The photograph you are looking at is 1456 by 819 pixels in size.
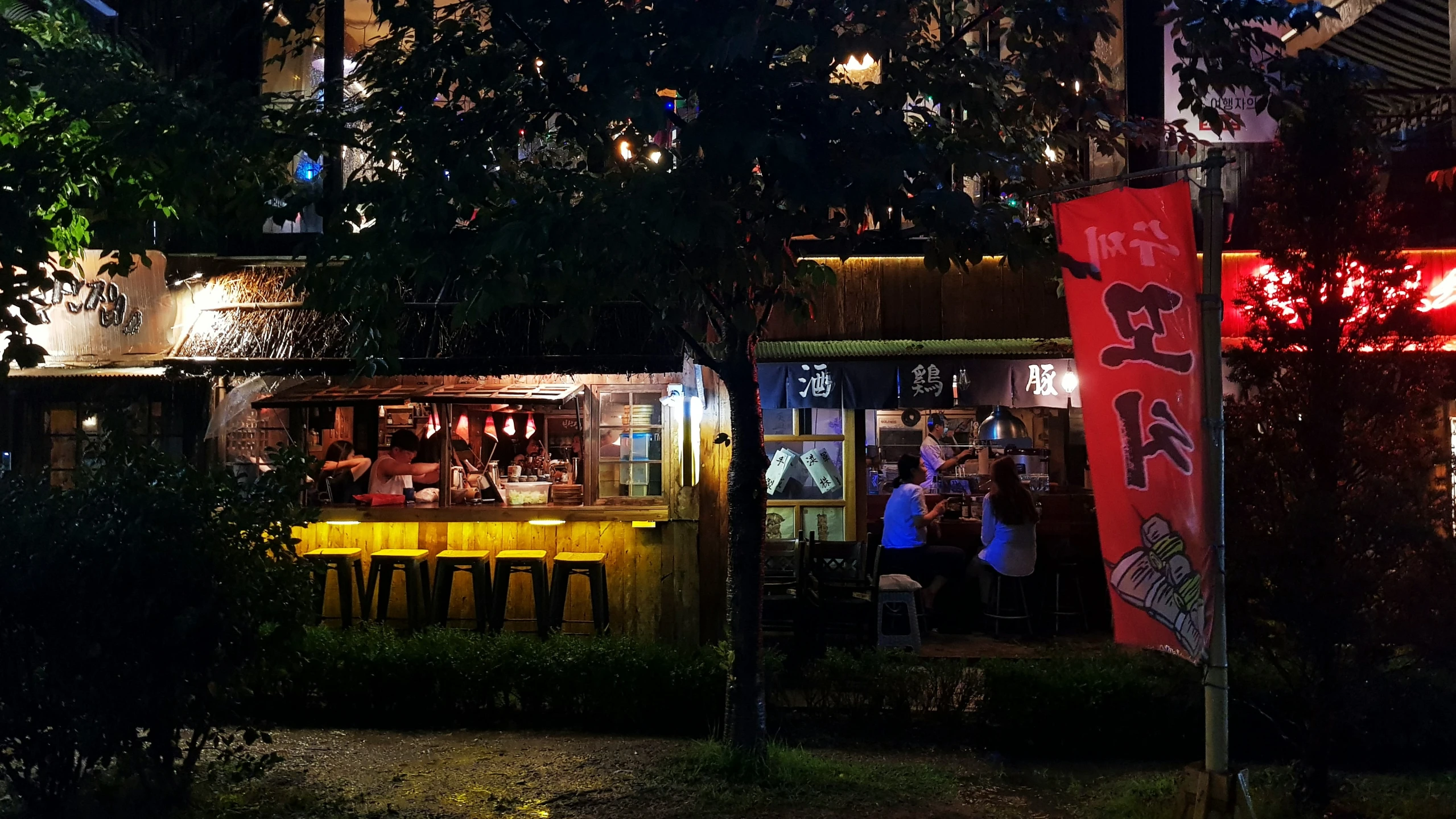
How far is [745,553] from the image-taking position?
23.4 feet

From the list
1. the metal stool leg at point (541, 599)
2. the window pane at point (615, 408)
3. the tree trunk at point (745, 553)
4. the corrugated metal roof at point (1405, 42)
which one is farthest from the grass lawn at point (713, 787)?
the corrugated metal roof at point (1405, 42)

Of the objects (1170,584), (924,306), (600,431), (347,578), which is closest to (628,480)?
(600,431)

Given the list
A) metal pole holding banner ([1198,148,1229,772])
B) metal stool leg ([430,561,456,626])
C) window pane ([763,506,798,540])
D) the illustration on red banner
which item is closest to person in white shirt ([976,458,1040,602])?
window pane ([763,506,798,540])

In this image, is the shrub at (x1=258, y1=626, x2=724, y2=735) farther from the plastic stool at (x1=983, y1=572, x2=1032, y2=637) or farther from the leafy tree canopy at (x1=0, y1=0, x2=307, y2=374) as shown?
the plastic stool at (x1=983, y1=572, x2=1032, y2=637)

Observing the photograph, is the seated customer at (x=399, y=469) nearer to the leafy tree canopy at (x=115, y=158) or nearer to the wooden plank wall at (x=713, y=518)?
the wooden plank wall at (x=713, y=518)

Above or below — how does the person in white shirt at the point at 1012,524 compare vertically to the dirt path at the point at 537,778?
above

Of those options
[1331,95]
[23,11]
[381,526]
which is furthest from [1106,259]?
[23,11]

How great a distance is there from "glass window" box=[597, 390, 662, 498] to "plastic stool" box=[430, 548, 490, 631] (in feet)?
5.96

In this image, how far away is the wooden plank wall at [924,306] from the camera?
1130 centimetres

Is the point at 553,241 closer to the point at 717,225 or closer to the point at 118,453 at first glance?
the point at 717,225

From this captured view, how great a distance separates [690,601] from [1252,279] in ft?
18.9

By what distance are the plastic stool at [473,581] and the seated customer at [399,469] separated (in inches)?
55.3

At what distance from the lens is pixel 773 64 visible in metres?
6.38

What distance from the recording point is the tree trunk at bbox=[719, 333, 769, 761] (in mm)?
7086
